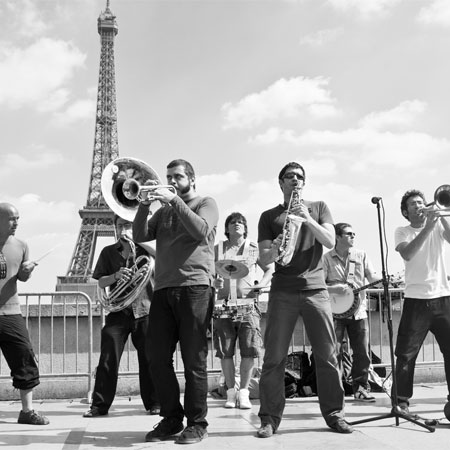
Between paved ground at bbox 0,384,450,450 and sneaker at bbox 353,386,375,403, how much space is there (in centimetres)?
8

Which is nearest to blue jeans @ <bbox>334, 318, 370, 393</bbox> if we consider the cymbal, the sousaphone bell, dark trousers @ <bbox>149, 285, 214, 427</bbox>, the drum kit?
the drum kit

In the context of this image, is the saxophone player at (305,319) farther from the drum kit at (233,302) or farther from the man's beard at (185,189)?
the drum kit at (233,302)

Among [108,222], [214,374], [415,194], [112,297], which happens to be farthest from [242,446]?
[108,222]

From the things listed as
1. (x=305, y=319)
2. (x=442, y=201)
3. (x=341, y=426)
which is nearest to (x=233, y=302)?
(x=305, y=319)

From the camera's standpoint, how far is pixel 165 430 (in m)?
4.47

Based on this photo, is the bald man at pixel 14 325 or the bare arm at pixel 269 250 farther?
the bald man at pixel 14 325

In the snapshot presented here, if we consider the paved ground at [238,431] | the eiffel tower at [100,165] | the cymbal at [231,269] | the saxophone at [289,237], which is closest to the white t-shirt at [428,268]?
the paved ground at [238,431]

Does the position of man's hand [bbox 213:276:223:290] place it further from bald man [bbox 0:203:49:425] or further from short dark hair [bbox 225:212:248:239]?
bald man [bbox 0:203:49:425]

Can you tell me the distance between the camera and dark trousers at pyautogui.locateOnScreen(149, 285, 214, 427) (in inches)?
174

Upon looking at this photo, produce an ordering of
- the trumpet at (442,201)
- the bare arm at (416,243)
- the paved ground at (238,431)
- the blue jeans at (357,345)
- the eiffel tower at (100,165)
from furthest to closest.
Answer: the eiffel tower at (100,165), the blue jeans at (357,345), the bare arm at (416,243), the trumpet at (442,201), the paved ground at (238,431)

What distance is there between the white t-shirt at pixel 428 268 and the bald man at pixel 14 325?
3158 mm

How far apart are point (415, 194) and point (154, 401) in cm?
299

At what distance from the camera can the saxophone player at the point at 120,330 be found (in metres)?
5.69

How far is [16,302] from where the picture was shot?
534 cm
